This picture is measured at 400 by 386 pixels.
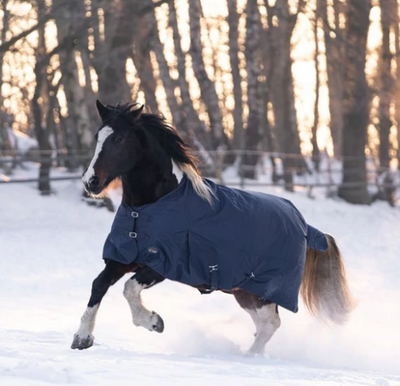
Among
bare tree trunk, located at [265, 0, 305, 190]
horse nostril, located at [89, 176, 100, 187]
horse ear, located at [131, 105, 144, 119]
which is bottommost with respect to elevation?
bare tree trunk, located at [265, 0, 305, 190]

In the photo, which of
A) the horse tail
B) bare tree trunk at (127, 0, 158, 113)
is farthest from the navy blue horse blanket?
bare tree trunk at (127, 0, 158, 113)

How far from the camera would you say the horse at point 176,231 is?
612 cm

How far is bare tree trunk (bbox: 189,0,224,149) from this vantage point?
21697 millimetres

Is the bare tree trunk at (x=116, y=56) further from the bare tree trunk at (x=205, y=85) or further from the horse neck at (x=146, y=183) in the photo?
the horse neck at (x=146, y=183)

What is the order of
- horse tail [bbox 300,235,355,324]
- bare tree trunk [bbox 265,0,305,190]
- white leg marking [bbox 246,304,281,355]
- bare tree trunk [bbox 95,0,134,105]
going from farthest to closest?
bare tree trunk [bbox 265,0,305,190]
bare tree trunk [bbox 95,0,134,105]
horse tail [bbox 300,235,355,324]
white leg marking [bbox 246,304,281,355]

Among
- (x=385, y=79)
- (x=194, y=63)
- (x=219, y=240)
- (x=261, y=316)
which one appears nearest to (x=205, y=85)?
A: (x=194, y=63)

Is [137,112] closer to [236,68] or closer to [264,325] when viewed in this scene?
[264,325]

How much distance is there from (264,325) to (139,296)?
3.72ft

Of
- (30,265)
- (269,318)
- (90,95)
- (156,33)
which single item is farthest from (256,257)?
(90,95)

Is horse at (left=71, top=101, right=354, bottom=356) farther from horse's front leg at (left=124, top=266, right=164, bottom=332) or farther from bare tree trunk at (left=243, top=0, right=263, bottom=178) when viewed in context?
bare tree trunk at (left=243, top=0, right=263, bottom=178)

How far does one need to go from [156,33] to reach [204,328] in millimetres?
13479

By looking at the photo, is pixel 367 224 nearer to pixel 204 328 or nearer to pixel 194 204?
pixel 204 328

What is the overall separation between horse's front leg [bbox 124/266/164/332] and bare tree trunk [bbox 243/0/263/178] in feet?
46.1

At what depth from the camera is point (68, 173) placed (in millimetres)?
21953
